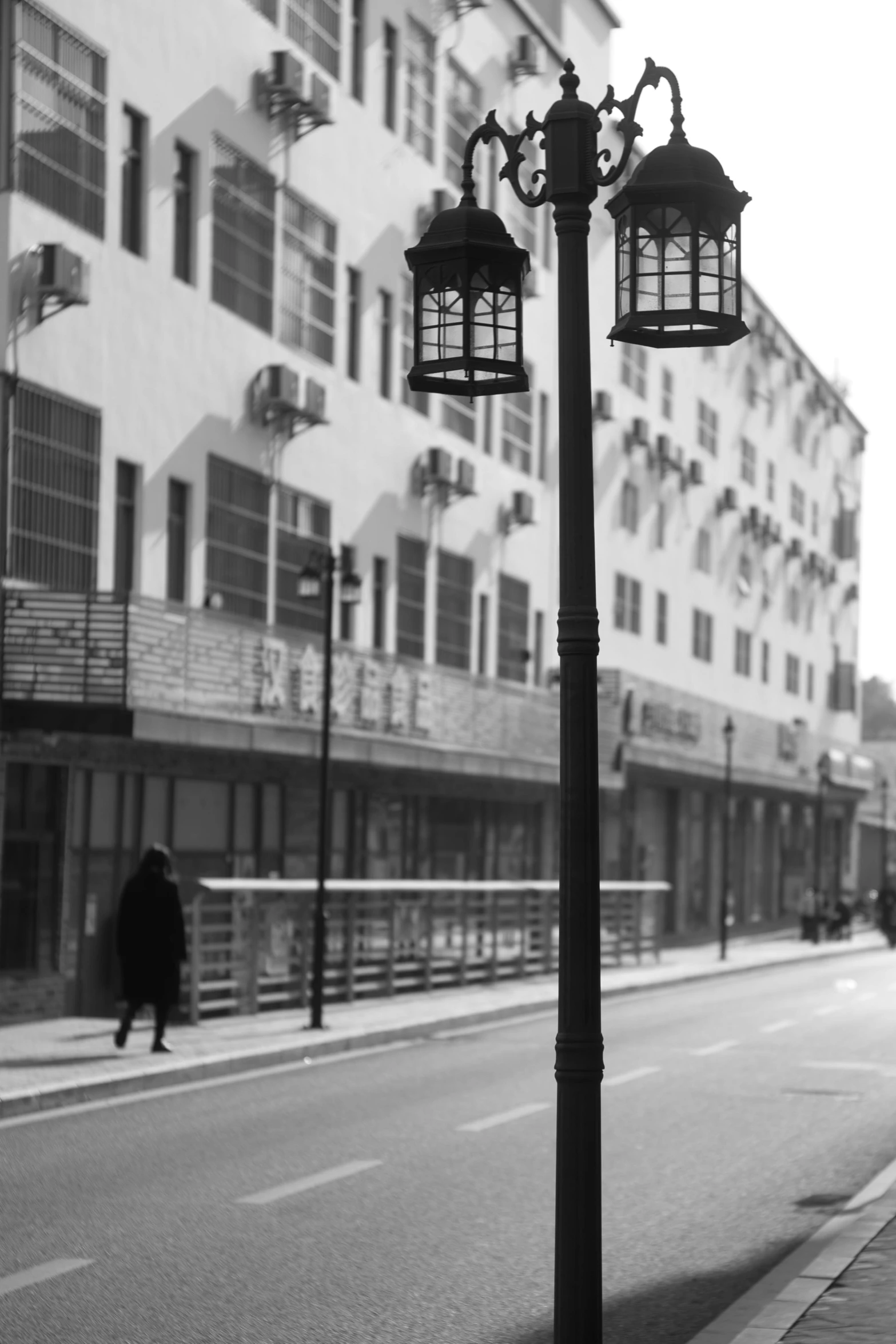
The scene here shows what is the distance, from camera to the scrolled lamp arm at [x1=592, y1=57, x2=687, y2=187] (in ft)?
23.0

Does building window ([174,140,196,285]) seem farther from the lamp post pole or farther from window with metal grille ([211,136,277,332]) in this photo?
the lamp post pole

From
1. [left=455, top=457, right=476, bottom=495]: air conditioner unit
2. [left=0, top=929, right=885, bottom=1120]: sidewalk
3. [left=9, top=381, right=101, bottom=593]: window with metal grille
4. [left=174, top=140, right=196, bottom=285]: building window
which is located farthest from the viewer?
[left=455, top=457, right=476, bottom=495]: air conditioner unit

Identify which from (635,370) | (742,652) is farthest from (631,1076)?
(742,652)

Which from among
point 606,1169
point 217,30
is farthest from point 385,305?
point 606,1169

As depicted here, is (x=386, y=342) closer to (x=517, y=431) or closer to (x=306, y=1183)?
(x=517, y=431)

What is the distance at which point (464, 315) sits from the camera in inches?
288

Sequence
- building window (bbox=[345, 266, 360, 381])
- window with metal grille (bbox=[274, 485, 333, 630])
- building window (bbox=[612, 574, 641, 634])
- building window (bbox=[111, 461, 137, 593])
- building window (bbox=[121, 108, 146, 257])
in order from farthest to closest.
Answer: building window (bbox=[612, 574, 641, 634])
building window (bbox=[345, 266, 360, 381])
window with metal grille (bbox=[274, 485, 333, 630])
building window (bbox=[121, 108, 146, 257])
building window (bbox=[111, 461, 137, 593])

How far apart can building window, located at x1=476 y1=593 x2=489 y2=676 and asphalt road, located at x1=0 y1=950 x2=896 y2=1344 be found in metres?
18.9

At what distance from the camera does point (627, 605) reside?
50.3 m

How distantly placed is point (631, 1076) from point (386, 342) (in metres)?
18.1

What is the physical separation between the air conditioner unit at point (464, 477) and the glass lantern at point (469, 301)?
2862 cm

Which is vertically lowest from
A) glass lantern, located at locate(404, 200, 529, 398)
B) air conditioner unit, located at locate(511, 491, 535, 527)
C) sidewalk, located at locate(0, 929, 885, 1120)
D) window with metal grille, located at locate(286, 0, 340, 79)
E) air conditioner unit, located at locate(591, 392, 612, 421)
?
sidewalk, located at locate(0, 929, 885, 1120)

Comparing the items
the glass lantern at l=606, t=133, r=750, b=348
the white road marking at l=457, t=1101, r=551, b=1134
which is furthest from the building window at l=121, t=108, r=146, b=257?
the glass lantern at l=606, t=133, r=750, b=348

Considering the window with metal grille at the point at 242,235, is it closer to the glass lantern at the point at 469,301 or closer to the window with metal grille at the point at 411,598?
the window with metal grille at the point at 411,598
